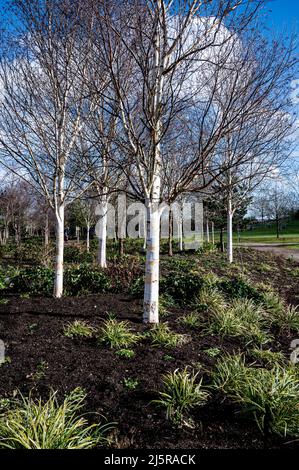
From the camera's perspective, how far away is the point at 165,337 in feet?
13.4

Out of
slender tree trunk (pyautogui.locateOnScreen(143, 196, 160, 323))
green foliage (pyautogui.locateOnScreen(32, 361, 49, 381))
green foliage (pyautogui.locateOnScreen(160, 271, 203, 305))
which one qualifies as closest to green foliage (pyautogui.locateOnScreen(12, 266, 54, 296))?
green foliage (pyautogui.locateOnScreen(160, 271, 203, 305))

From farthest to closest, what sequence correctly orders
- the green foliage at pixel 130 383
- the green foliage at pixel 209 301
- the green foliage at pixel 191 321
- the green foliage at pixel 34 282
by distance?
the green foliage at pixel 34 282, the green foliage at pixel 209 301, the green foliage at pixel 191 321, the green foliage at pixel 130 383

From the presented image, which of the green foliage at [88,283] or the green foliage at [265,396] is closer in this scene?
the green foliage at [265,396]

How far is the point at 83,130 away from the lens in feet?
20.0

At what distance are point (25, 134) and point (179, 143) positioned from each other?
3.41 meters

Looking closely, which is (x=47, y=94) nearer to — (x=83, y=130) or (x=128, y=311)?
(x=83, y=130)

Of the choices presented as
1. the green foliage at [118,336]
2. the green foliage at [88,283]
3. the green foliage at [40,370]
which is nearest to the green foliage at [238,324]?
the green foliage at [118,336]

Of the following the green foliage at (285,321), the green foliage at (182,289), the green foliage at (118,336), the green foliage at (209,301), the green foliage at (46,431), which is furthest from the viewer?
the green foliage at (182,289)

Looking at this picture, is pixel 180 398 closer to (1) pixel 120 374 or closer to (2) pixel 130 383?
(2) pixel 130 383

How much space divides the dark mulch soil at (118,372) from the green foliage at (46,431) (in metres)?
0.20

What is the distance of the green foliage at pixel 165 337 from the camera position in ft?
A: 13.1

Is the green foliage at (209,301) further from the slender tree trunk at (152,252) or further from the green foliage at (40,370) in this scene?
the green foliage at (40,370)

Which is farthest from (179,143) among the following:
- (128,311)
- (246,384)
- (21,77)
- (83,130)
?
(246,384)

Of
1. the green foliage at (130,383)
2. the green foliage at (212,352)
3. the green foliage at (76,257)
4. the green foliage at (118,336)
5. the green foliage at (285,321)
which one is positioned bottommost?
the green foliage at (285,321)
